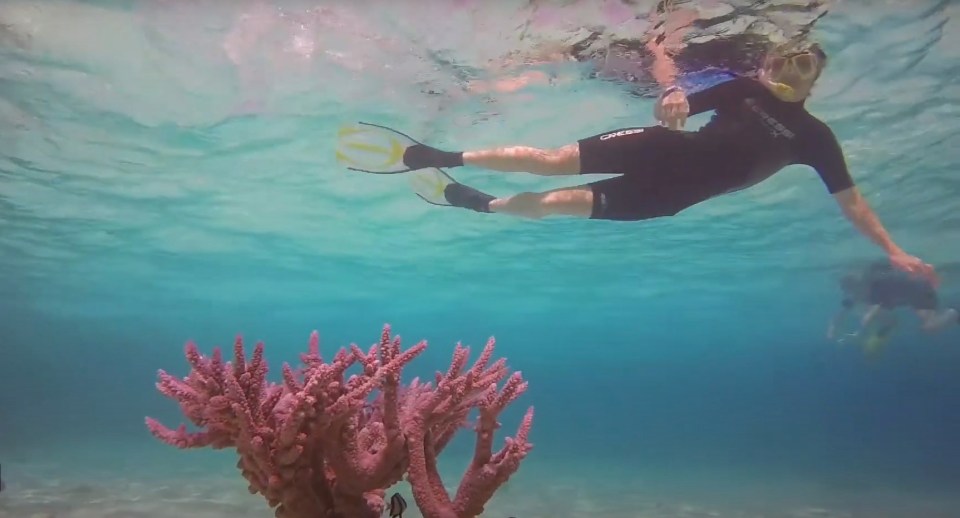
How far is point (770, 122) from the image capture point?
9812 millimetres

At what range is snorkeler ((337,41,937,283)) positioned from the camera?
917 centimetres

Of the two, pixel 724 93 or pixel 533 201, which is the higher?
pixel 724 93

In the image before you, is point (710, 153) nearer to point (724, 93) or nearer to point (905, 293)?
point (724, 93)

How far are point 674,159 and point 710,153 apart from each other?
0.93 metres

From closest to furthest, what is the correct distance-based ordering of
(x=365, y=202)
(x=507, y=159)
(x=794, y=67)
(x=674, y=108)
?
(x=674, y=108) → (x=507, y=159) → (x=794, y=67) → (x=365, y=202)

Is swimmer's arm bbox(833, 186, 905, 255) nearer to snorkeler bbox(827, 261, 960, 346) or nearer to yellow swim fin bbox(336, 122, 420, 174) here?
yellow swim fin bbox(336, 122, 420, 174)

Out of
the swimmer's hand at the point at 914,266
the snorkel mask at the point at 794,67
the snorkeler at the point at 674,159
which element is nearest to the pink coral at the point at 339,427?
the snorkeler at the point at 674,159

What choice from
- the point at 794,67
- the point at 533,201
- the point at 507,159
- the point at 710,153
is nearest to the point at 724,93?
the point at 710,153

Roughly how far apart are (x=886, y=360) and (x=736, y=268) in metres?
79.0

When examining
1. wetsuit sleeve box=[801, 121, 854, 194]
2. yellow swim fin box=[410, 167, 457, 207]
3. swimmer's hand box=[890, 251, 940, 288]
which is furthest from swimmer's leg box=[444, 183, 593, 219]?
swimmer's hand box=[890, 251, 940, 288]

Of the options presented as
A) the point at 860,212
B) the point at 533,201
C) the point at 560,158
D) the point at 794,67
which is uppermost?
the point at 794,67

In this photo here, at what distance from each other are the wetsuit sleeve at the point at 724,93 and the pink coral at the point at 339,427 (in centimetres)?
745

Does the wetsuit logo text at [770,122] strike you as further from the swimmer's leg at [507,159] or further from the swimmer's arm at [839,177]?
the swimmer's leg at [507,159]

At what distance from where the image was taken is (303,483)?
3.79m
